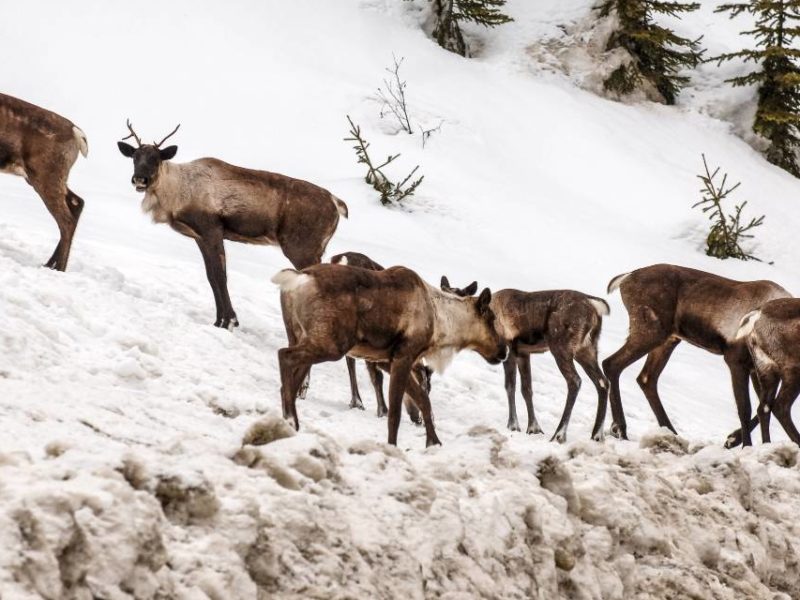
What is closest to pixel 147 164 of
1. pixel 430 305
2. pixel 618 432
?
pixel 430 305

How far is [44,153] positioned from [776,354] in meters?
7.52

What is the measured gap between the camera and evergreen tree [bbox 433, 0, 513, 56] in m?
32.4

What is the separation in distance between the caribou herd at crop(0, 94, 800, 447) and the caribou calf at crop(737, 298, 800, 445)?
0.04 ft

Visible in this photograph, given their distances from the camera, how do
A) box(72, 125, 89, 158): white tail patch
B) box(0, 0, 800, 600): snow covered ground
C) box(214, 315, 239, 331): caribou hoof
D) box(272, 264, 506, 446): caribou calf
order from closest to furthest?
box(0, 0, 800, 600): snow covered ground, box(272, 264, 506, 446): caribou calf, box(214, 315, 239, 331): caribou hoof, box(72, 125, 89, 158): white tail patch

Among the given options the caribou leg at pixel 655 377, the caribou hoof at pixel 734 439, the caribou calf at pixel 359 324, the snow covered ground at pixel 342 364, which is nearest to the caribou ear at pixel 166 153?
the snow covered ground at pixel 342 364

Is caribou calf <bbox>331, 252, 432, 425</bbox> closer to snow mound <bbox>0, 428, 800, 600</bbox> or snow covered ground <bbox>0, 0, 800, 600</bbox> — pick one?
snow covered ground <bbox>0, 0, 800, 600</bbox>

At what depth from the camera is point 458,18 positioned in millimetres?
32750

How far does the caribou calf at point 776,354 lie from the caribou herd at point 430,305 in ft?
0.04

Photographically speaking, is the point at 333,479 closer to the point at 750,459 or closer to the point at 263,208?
the point at 750,459

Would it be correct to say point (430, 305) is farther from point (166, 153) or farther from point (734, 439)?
point (166, 153)

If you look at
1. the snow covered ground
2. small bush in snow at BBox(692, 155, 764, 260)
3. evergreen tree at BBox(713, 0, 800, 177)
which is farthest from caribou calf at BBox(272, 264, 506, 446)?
evergreen tree at BBox(713, 0, 800, 177)

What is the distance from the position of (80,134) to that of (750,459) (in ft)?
24.8

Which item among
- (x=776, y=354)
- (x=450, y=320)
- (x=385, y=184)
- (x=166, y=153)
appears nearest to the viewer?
(x=450, y=320)

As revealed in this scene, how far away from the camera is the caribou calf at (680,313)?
445 inches
